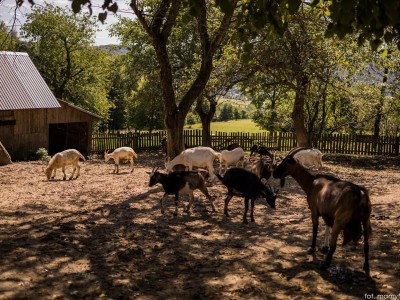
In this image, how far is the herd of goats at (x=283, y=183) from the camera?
6.54m

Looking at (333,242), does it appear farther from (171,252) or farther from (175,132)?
(175,132)

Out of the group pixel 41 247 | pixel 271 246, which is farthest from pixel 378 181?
pixel 41 247

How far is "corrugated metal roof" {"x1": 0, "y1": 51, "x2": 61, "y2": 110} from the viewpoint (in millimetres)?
24703

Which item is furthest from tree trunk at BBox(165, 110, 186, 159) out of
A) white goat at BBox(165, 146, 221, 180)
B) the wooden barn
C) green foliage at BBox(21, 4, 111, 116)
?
green foliage at BBox(21, 4, 111, 116)

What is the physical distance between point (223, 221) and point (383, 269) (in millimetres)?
4106

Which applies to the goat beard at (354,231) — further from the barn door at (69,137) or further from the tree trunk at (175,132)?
the barn door at (69,137)

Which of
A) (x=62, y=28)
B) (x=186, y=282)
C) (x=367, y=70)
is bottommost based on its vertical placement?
(x=186, y=282)

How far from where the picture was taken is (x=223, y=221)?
1022 cm

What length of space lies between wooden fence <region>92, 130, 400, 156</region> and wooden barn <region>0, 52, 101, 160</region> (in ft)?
9.40

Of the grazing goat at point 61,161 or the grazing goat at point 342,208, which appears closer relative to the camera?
the grazing goat at point 342,208

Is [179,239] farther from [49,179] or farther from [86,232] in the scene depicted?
[49,179]

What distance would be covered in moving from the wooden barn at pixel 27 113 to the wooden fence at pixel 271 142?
9.40 feet

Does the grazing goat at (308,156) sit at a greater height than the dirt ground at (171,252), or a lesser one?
greater

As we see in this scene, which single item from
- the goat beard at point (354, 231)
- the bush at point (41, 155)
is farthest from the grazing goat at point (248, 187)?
the bush at point (41, 155)
